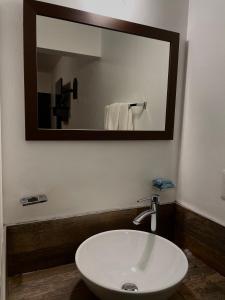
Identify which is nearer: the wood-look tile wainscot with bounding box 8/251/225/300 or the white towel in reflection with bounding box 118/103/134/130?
the wood-look tile wainscot with bounding box 8/251/225/300

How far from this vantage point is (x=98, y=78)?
3.65 feet

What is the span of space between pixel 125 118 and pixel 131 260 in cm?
63

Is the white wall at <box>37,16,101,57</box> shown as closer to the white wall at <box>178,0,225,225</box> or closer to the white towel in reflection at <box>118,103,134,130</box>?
the white towel in reflection at <box>118,103,134,130</box>

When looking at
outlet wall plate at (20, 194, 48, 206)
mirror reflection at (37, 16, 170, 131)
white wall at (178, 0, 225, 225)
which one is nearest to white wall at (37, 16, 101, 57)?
mirror reflection at (37, 16, 170, 131)

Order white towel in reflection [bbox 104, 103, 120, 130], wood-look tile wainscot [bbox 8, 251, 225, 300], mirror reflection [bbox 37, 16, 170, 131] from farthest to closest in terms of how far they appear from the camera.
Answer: white towel in reflection [bbox 104, 103, 120, 130], mirror reflection [bbox 37, 16, 170, 131], wood-look tile wainscot [bbox 8, 251, 225, 300]

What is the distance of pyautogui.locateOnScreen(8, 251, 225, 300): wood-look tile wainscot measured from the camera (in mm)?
893

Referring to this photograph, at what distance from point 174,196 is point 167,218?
0.12 m

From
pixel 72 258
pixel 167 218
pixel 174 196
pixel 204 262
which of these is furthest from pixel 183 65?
pixel 72 258

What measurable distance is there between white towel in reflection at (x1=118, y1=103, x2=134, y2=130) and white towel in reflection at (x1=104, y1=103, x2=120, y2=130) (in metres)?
0.02

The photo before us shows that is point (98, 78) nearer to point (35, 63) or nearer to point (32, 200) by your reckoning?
point (35, 63)

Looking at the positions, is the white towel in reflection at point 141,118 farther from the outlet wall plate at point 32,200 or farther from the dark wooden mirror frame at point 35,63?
the outlet wall plate at point 32,200

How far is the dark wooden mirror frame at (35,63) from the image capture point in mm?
938

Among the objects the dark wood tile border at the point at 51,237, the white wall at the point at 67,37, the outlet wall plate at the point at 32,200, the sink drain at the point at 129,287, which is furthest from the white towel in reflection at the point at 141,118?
the sink drain at the point at 129,287

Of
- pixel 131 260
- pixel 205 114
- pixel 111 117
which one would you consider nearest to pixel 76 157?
pixel 111 117
